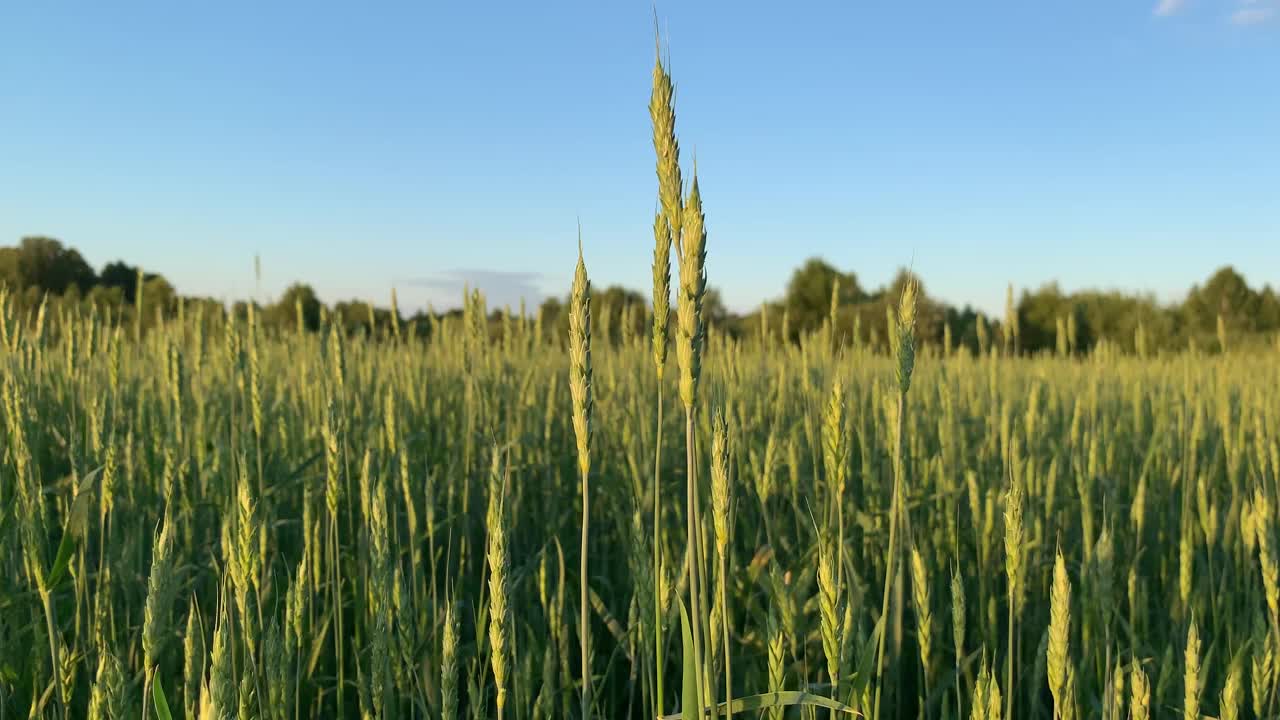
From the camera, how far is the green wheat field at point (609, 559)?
0.86 m

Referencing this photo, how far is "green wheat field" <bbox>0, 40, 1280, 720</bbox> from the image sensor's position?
2.81ft

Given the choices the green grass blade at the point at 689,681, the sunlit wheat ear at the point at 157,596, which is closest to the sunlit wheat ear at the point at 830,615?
the green grass blade at the point at 689,681

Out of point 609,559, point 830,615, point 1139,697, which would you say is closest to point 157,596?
point 830,615

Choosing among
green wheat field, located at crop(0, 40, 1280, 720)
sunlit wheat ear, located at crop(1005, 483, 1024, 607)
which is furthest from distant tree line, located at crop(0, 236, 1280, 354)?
sunlit wheat ear, located at crop(1005, 483, 1024, 607)

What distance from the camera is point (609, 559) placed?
2438 mm

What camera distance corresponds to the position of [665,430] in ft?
11.0

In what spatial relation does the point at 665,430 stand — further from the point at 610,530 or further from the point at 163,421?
the point at 163,421

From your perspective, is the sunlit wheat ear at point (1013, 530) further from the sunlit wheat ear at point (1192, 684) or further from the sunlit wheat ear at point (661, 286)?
the sunlit wheat ear at point (661, 286)

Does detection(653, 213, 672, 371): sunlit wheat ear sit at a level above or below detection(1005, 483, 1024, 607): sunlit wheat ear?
above

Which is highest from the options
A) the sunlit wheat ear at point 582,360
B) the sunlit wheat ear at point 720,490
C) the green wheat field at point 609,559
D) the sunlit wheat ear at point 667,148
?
the sunlit wheat ear at point 667,148

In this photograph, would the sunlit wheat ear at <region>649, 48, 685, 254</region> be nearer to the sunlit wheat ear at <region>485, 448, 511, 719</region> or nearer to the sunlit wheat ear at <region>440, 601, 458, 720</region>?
the sunlit wheat ear at <region>485, 448, 511, 719</region>

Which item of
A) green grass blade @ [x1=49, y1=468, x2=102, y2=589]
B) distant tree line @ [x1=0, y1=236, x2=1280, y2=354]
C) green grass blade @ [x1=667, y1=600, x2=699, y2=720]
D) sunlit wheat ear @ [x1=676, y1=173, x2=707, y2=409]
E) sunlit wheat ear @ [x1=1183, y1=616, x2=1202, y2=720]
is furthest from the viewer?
distant tree line @ [x1=0, y1=236, x2=1280, y2=354]

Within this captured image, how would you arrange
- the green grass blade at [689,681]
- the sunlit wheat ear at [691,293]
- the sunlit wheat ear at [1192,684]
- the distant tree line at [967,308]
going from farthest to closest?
the distant tree line at [967,308] → the sunlit wheat ear at [1192,684] → the green grass blade at [689,681] → the sunlit wheat ear at [691,293]

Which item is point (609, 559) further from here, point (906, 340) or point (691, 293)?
point (691, 293)
